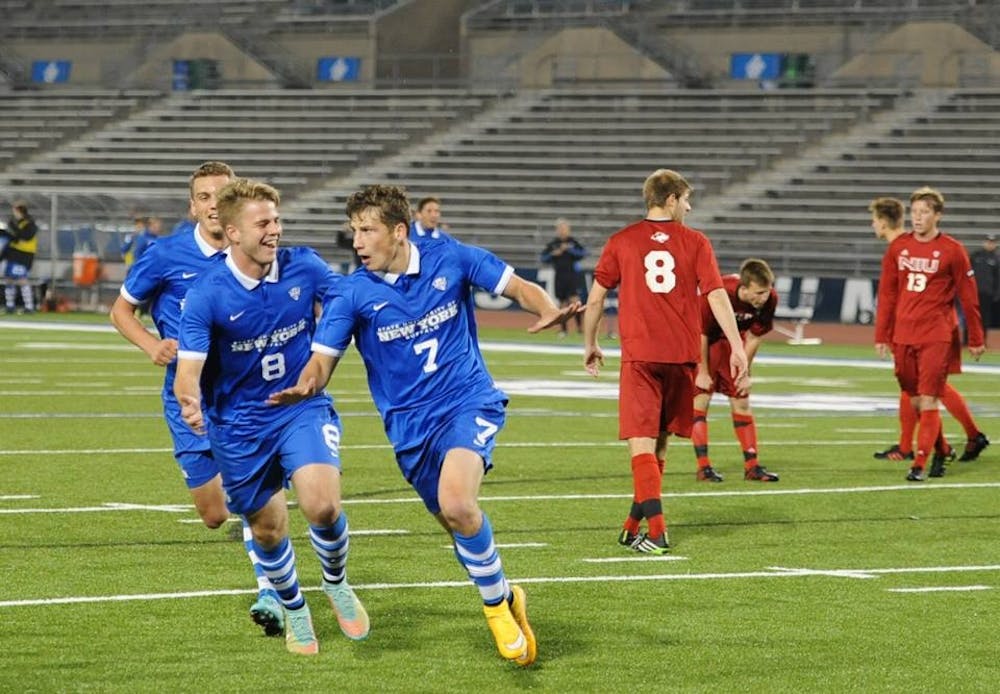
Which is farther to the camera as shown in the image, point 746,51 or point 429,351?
point 746,51

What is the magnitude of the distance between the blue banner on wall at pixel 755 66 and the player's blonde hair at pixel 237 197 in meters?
41.3

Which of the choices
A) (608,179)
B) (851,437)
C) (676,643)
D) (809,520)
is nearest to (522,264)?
(608,179)

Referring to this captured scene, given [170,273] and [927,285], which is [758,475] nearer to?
[927,285]

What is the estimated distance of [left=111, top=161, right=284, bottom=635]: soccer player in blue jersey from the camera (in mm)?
9109

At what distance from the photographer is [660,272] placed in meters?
10.9

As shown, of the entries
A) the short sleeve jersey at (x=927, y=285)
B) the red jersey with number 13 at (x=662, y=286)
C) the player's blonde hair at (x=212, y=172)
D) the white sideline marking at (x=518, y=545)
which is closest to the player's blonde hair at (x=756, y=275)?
the short sleeve jersey at (x=927, y=285)

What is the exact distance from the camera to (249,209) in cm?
789

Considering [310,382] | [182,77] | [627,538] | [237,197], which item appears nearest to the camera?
[310,382]

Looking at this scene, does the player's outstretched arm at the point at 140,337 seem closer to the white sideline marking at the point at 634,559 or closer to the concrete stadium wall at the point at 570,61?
the white sideline marking at the point at 634,559

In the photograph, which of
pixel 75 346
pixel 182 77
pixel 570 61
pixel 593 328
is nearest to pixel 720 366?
pixel 593 328

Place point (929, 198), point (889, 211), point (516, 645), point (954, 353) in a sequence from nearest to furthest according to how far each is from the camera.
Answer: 1. point (516, 645)
2. point (929, 198)
3. point (889, 211)
4. point (954, 353)

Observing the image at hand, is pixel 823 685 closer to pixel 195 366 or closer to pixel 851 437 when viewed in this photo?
pixel 195 366

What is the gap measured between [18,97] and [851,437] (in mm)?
41136

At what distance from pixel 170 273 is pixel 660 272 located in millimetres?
2879
